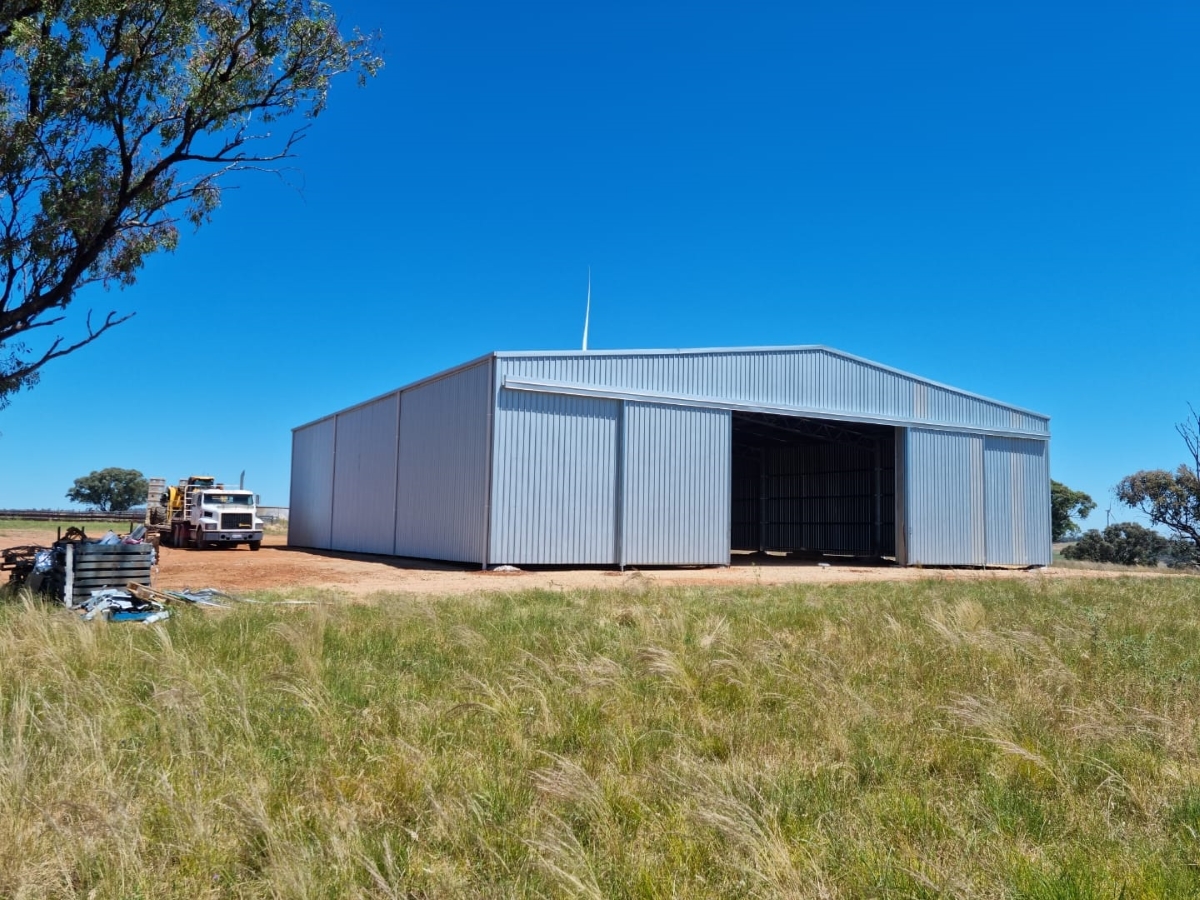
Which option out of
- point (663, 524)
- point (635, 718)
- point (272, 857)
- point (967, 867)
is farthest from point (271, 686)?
point (663, 524)

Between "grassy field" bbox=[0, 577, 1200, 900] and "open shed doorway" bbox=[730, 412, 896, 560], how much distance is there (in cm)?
2626

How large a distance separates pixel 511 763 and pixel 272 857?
1648 mm

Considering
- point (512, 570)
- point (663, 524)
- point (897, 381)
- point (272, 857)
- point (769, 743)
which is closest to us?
point (272, 857)

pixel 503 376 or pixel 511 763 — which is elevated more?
pixel 503 376

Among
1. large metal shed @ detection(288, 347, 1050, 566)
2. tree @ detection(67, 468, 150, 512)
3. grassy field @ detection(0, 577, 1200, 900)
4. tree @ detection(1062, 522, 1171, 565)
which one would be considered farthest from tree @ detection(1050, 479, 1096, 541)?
tree @ detection(67, 468, 150, 512)

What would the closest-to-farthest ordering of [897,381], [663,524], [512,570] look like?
[512,570], [663,524], [897,381]

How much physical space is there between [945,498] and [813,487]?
10.2 m

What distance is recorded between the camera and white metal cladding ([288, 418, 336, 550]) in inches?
1438

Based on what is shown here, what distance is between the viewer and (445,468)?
25.4 meters

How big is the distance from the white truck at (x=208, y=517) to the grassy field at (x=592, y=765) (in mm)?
29040

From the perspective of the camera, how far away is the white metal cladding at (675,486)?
24672 millimetres

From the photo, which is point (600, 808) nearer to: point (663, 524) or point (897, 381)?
point (663, 524)

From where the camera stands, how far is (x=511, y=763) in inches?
194

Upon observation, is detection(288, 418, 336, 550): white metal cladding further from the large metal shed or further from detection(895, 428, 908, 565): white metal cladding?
detection(895, 428, 908, 565): white metal cladding
